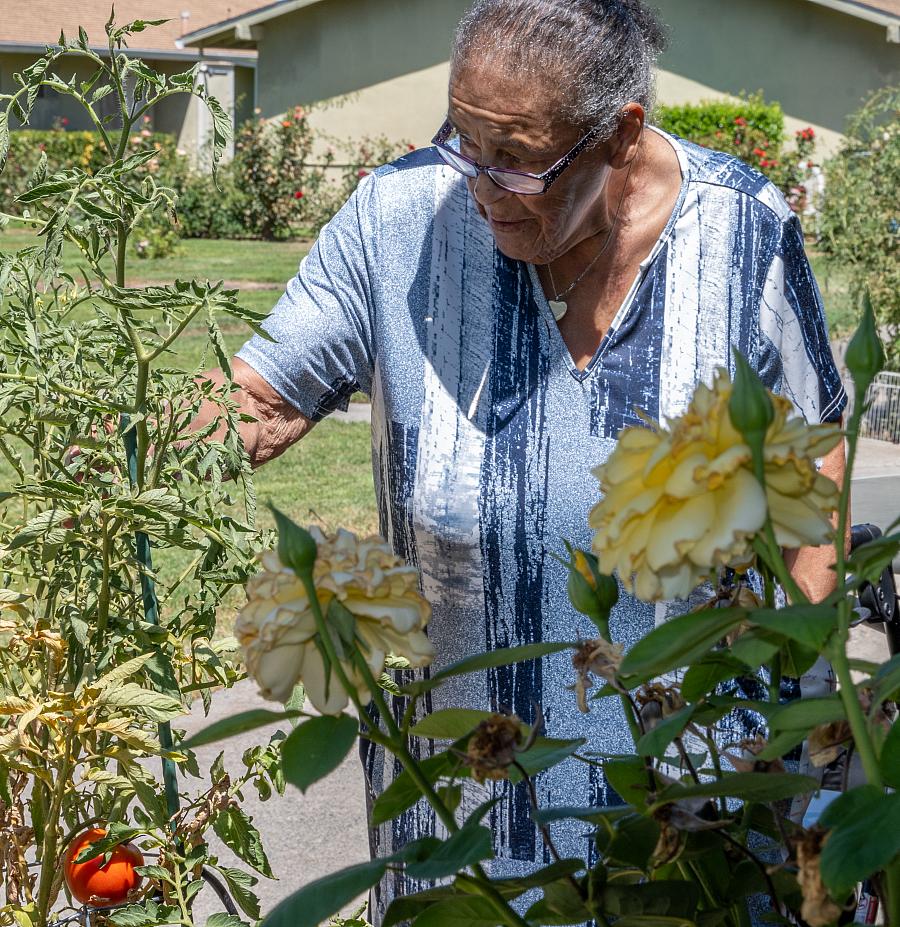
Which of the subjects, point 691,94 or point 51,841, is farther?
point 691,94

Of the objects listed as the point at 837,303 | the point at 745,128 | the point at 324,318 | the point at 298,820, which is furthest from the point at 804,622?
the point at 745,128

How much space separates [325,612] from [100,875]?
99cm

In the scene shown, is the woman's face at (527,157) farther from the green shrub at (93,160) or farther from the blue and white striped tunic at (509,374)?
the green shrub at (93,160)

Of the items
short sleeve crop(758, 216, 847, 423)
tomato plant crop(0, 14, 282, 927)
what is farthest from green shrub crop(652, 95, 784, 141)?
tomato plant crop(0, 14, 282, 927)

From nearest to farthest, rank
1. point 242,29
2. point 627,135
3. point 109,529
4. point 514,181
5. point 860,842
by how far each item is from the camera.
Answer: point 860,842
point 109,529
point 514,181
point 627,135
point 242,29

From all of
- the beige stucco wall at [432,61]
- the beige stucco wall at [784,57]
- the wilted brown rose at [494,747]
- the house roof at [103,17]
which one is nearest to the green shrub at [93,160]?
the house roof at [103,17]

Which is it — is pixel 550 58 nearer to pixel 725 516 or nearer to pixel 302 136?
pixel 725 516

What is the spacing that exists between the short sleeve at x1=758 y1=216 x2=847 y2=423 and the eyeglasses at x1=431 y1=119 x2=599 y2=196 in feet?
1.09

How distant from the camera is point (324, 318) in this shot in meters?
1.72

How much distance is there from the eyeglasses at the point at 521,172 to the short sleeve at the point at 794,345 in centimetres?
33

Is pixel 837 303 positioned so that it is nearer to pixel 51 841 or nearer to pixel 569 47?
pixel 569 47

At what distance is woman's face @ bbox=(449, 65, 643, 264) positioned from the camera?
1.45 m

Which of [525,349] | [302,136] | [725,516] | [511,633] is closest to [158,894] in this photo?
[511,633]

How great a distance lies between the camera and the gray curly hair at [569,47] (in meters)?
1.44
